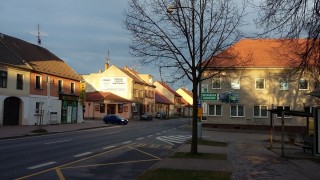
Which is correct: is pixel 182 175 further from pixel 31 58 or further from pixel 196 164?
pixel 31 58

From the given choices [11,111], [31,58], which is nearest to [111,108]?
[31,58]

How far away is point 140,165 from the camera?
15211mm

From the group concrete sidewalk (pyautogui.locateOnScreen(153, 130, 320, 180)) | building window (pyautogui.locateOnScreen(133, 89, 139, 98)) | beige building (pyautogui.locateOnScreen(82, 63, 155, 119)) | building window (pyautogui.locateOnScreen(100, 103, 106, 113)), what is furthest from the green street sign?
building window (pyautogui.locateOnScreen(133, 89, 139, 98))

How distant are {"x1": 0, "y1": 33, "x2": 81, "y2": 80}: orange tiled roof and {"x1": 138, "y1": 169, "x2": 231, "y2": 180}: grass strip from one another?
106 feet

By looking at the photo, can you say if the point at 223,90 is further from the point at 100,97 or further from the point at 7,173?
the point at 7,173

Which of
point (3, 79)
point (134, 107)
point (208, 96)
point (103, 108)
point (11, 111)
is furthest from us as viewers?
point (134, 107)

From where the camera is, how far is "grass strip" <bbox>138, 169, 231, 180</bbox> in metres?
11.8

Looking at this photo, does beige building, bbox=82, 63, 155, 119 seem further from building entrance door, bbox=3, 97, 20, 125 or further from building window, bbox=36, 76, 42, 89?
building entrance door, bbox=3, 97, 20, 125

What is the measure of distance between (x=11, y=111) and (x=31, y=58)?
8199 mm

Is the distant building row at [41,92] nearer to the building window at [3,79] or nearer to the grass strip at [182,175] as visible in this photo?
the building window at [3,79]

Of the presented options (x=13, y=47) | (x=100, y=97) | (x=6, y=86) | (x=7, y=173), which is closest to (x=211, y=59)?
(x=7, y=173)

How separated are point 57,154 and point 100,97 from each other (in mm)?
59461

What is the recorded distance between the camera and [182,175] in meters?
12.2

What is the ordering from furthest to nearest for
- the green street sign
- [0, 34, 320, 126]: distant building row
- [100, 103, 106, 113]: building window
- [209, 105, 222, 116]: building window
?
[100, 103, 106, 113]: building window < [209, 105, 222, 116]: building window < [0, 34, 320, 126]: distant building row < the green street sign
